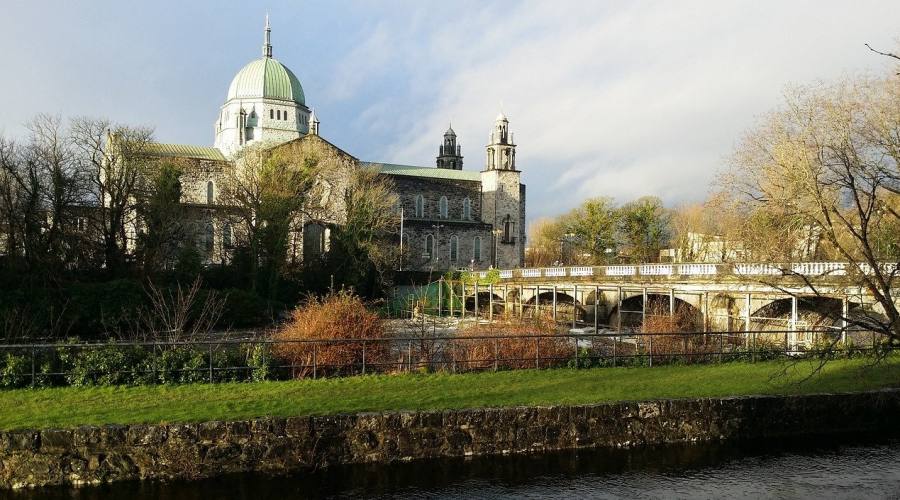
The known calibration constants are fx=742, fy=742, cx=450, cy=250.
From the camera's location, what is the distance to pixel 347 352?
56.3 feet

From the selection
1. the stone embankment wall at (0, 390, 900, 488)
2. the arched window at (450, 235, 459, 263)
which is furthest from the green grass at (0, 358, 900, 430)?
the arched window at (450, 235, 459, 263)

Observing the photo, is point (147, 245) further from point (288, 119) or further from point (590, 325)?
point (288, 119)

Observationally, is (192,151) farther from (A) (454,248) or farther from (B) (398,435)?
(B) (398,435)

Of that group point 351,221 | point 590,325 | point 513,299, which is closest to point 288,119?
point 351,221

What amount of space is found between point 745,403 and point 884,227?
8238 millimetres

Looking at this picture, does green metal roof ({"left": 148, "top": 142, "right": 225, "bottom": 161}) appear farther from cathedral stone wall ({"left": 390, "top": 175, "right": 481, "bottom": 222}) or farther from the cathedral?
cathedral stone wall ({"left": 390, "top": 175, "right": 481, "bottom": 222})

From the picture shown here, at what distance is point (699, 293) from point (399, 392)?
18521 mm

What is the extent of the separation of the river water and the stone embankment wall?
0.26 meters

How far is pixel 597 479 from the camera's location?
496 inches

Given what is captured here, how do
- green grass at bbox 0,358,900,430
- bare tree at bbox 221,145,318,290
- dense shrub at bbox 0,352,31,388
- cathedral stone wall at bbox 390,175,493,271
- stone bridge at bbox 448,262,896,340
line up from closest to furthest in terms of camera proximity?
green grass at bbox 0,358,900,430 < dense shrub at bbox 0,352,31,388 < stone bridge at bbox 448,262,896,340 < bare tree at bbox 221,145,318,290 < cathedral stone wall at bbox 390,175,493,271

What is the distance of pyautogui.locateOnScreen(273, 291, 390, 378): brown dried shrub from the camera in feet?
54.8

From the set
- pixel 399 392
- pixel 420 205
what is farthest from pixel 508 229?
pixel 399 392

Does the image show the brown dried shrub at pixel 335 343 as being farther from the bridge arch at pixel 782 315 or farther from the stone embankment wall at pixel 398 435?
the bridge arch at pixel 782 315

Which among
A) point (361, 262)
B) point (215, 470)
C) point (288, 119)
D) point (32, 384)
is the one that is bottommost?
point (215, 470)
